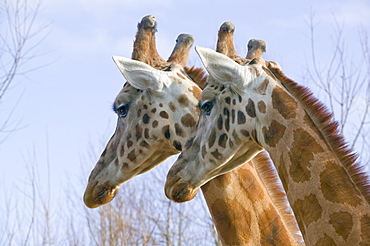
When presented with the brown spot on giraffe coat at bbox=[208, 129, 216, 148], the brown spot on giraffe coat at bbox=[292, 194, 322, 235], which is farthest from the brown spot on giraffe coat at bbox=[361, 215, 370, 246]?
the brown spot on giraffe coat at bbox=[208, 129, 216, 148]

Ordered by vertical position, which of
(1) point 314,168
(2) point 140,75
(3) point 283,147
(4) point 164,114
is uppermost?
(2) point 140,75

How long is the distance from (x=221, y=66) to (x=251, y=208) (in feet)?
3.70

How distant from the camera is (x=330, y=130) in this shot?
5422mm

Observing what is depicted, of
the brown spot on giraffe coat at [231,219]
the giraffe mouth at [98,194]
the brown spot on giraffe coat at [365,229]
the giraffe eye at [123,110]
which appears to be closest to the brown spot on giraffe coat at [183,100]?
the giraffe eye at [123,110]

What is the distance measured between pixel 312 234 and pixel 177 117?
2.06 meters

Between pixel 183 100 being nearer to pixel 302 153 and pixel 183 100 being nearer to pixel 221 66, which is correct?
pixel 221 66

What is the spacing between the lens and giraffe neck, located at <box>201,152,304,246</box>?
6457mm

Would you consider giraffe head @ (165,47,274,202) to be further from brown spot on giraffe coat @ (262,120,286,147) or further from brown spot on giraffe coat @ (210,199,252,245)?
brown spot on giraffe coat @ (210,199,252,245)

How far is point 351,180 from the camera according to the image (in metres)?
5.14

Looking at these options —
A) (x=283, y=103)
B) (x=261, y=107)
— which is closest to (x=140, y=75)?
(x=261, y=107)

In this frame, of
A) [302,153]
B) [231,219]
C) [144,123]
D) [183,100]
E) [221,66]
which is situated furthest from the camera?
[144,123]

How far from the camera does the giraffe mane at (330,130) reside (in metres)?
5.11

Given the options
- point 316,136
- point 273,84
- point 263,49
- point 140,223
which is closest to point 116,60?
point 263,49

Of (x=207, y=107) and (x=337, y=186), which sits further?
(x=207, y=107)
